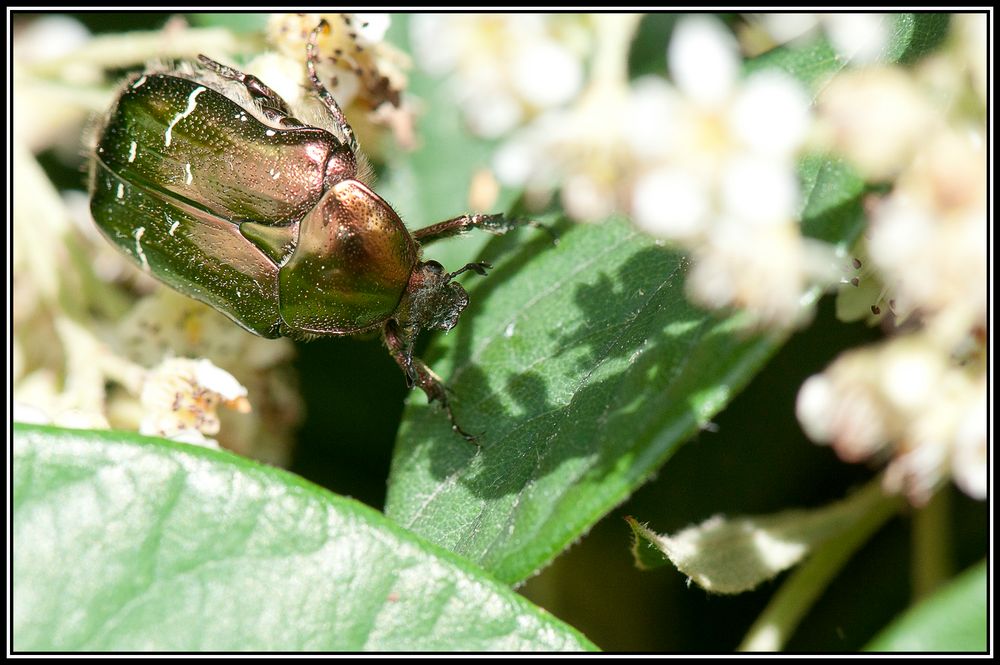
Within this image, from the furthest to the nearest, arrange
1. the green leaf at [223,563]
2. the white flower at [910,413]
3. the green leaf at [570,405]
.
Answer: the white flower at [910,413], the green leaf at [570,405], the green leaf at [223,563]


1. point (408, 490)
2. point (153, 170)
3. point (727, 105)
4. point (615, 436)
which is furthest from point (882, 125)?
point (153, 170)

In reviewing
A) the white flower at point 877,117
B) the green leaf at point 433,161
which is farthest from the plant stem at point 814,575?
the green leaf at point 433,161

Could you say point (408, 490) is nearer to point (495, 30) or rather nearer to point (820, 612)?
point (820, 612)

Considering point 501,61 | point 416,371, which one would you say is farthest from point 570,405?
point 501,61

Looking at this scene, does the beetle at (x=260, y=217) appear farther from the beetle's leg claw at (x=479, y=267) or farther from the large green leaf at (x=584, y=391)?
the large green leaf at (x=584, y=391)

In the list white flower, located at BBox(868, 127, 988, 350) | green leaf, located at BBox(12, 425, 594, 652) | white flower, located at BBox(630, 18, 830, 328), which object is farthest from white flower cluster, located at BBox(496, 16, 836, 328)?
green leaf, located at BBox(12, 425, 594, 652)

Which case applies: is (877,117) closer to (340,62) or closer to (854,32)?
(854,32)
